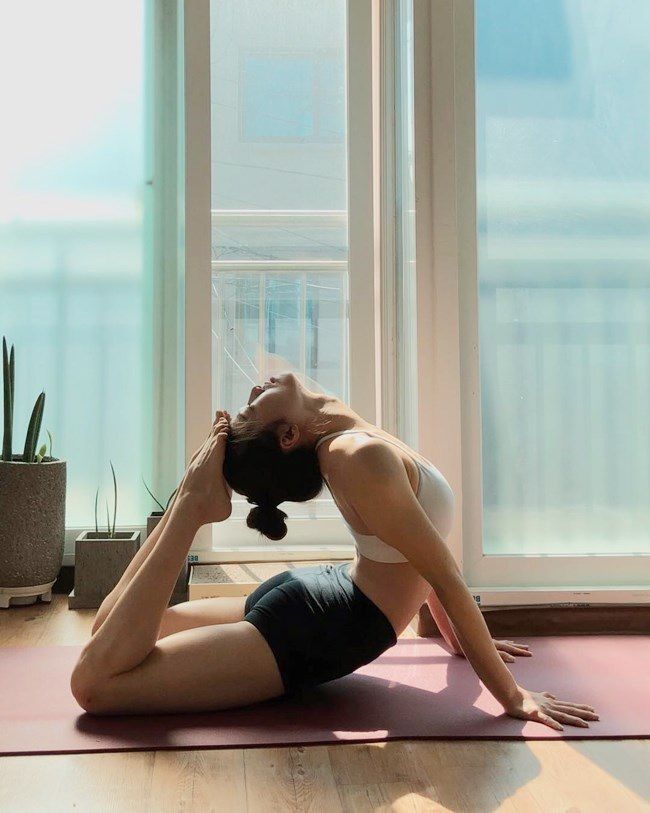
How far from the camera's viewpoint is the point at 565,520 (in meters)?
2.57

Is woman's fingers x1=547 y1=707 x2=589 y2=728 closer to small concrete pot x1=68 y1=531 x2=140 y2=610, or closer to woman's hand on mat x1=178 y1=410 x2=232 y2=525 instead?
woman's hand on mat x1=178 y1=410 x2=232 y2=525

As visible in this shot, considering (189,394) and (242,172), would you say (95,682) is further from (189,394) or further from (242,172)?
(242,172)

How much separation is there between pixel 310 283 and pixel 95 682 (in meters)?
2.01

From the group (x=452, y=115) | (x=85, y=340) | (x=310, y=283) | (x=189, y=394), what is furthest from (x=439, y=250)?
(x=85, y=340)

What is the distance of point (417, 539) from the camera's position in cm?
163

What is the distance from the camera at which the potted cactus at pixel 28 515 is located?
9.30 ft

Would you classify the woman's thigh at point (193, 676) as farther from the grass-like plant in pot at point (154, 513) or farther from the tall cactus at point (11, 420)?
the tall cactus at point (11, 420)

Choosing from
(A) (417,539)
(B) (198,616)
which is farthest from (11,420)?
(A) (417,539)

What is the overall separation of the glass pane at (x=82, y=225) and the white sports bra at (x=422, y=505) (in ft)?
5.28

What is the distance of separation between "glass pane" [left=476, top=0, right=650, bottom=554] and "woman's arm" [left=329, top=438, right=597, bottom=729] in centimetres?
94

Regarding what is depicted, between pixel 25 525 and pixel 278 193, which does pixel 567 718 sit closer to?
pixel 25 525

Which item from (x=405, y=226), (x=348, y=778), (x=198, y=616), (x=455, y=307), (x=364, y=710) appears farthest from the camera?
(x=405, y=226)

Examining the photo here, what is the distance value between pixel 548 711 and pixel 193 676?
0.74 metres

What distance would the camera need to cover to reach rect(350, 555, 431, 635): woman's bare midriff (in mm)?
1801
